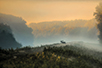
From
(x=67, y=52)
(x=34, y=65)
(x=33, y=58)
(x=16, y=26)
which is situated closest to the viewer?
(x=34, y=65)

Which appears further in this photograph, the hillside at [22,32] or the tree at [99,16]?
the hillside at [22,32]

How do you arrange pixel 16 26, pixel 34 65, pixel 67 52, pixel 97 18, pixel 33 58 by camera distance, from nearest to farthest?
pixel 34 65 → pixel 33 58 → pixel 67 52 → pixel 97 18 → pixel 16 26

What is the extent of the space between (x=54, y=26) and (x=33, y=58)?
2108 cm

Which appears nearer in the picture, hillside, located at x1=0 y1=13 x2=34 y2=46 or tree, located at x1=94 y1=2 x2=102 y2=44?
tree, located at x1=94 y1=2 x2=102 y2=44

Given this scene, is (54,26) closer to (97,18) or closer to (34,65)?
(97,18)

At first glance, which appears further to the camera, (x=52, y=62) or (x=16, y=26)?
(x=16, y=26)

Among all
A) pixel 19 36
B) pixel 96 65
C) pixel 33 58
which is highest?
pixel 19 36

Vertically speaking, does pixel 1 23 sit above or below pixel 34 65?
above

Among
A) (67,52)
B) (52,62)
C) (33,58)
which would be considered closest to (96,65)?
(67,52)

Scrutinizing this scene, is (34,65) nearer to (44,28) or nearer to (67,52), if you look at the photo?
(67,52)

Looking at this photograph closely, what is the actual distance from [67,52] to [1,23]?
2033cm

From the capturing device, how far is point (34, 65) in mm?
9078

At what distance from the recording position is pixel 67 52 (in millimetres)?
12977

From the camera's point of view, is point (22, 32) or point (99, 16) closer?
point (99, 16)
